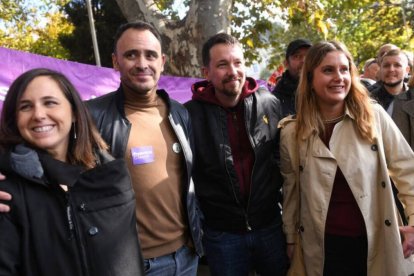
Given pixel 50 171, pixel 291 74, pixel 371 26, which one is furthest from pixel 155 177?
pixel 371 26

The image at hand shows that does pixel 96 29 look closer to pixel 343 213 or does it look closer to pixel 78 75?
pixel 78 75

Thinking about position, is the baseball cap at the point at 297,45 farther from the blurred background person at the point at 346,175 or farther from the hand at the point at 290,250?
the hand at the point at 290,250

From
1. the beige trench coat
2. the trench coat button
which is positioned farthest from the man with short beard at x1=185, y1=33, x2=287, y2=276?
the trench coat button

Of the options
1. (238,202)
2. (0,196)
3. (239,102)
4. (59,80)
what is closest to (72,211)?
(0,196)

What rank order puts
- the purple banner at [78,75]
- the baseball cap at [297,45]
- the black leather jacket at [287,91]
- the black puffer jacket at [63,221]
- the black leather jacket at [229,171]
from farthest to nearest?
the baseball cap at [297,45] → the black leather jacket at [287,91] → the purple banner at [78,75] → the black leather jacket at [229,171] → the black puffer jacket at [63,221]

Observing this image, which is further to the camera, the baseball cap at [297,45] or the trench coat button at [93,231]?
the baseball cap at [297,45]

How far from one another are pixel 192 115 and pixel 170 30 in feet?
8.37

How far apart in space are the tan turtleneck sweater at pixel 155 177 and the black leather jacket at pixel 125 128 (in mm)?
42

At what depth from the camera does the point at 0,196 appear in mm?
1587

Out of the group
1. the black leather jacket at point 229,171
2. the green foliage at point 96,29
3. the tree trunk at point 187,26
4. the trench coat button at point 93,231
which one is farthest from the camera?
the green foliage at point 96,29

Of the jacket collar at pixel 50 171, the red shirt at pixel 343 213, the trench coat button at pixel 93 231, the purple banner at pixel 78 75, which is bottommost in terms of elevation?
the red shirt at pixel 343 213

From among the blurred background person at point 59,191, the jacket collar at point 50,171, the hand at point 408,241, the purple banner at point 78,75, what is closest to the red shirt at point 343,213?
the hand at point 408,241

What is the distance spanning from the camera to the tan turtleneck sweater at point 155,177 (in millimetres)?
2377

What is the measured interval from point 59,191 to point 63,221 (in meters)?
0.13
